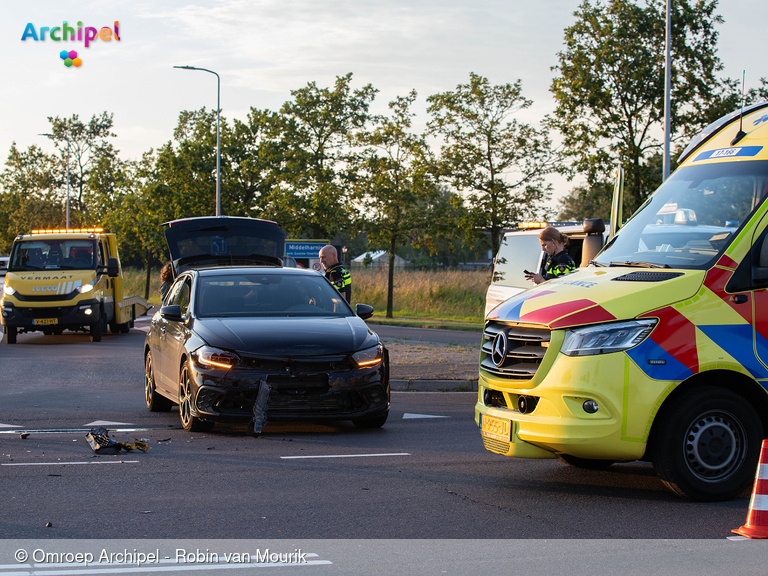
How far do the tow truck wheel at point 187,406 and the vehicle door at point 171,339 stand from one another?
25cm

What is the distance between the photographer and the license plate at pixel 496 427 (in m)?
6.04

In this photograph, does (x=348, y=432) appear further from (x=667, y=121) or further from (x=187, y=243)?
(x=667, y=121)

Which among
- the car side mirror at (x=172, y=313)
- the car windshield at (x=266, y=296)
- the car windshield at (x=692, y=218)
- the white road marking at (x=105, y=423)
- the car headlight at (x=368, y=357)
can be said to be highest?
the car windshield at (x=692, y=218)

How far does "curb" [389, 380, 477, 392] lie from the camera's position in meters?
12.1

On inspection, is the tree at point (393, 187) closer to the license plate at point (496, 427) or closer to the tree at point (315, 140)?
the tree at point (315, 140)

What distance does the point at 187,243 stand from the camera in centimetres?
1473

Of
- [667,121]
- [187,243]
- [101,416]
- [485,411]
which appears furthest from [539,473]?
[667,121]

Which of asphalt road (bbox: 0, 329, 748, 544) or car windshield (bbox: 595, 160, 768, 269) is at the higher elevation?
car windshield (bbox: 595, 160, 768, 269)

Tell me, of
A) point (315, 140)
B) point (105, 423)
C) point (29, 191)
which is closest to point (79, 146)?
point (29, 191)

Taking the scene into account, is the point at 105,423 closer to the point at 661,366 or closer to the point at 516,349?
the point at 516,349

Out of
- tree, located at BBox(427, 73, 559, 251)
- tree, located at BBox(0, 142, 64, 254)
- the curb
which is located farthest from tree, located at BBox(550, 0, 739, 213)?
tree, located at BBox(0, 142, 64, 254)

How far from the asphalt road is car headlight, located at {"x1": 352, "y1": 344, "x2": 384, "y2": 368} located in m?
0.69

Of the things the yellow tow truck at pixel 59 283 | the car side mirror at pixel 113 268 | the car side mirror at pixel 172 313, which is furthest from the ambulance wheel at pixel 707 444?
the car side mirror at pixel 113 268

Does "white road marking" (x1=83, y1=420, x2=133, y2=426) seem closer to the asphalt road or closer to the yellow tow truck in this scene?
the asphalt road
